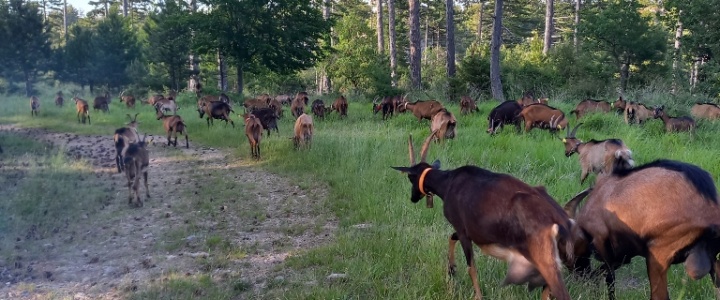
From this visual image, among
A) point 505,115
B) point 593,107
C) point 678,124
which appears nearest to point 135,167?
point 505,115

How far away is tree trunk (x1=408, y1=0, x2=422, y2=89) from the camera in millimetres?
23362

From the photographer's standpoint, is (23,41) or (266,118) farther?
(23,41)

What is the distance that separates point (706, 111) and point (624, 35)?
895cm

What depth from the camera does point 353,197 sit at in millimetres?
8258

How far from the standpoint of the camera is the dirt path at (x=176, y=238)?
18.6ft

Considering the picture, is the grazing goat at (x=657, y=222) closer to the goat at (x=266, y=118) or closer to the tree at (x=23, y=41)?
the goat at (x=266, y=118)

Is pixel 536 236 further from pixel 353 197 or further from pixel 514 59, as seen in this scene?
pixel 514 59

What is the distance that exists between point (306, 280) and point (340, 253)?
0.71m

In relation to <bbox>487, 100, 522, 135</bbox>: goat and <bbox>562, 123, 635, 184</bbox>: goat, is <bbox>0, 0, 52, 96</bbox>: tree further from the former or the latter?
<bbox>562, 123, 635, 184</bbox>: goat

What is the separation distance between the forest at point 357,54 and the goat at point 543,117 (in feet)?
25.8

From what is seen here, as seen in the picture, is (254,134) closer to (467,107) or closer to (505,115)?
(505,115)

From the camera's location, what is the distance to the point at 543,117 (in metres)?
13.3

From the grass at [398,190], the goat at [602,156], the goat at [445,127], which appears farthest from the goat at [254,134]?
the goat at [602,156]

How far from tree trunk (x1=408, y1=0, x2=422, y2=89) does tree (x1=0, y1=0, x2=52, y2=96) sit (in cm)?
2516
